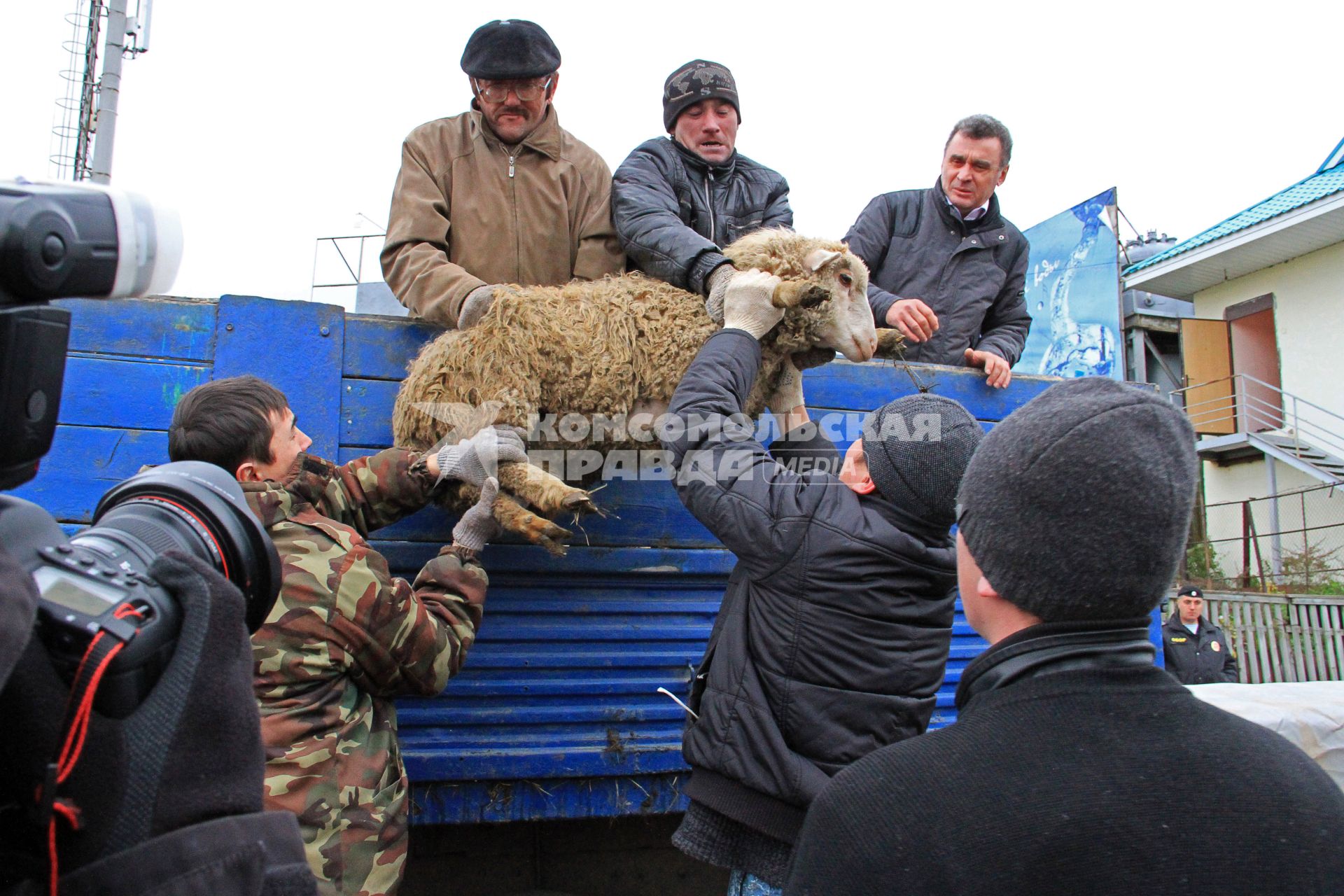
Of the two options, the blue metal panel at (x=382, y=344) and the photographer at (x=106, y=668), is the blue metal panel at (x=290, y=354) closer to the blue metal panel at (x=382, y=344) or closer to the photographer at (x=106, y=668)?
the blue metal panel at (x=382, y=344)

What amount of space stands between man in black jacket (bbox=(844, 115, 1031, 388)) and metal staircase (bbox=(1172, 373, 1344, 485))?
48.4ft

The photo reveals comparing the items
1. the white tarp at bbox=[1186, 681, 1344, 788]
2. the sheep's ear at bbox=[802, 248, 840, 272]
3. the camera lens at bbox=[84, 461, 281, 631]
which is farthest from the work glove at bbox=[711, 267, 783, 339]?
the white tarp at bbox=[1186, 681, 1344, 788]

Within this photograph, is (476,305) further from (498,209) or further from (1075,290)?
(1075,290)

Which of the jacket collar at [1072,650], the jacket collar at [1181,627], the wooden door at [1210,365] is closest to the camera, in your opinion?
the jacket collar at [1072,650]

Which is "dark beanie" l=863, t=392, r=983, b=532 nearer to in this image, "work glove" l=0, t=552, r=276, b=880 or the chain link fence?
"work glove" l=0, t=552, r=276, b=880

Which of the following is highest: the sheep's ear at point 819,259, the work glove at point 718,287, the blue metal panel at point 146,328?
the sheep's ear at point 819,259

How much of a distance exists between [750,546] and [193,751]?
4.81 ft

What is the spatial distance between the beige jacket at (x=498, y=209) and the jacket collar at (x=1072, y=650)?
7.33 feet

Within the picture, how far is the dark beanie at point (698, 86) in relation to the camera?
10.5ft

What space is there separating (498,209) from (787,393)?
A: 119 cm

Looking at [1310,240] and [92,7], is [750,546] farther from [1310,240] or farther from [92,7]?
[1310,240]

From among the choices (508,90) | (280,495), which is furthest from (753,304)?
(280,495)

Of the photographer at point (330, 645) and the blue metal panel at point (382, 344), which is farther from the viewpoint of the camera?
the blue metal panel at point (382, 344)

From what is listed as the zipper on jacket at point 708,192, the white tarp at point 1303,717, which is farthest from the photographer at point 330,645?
the white tarp at point 1303,717
